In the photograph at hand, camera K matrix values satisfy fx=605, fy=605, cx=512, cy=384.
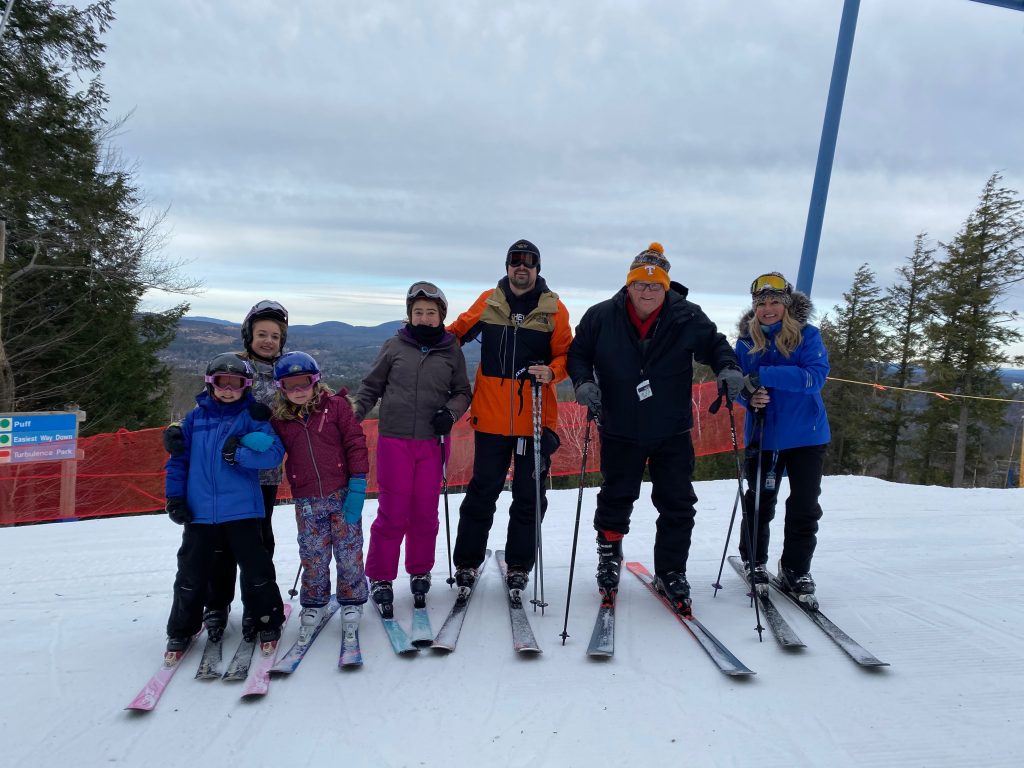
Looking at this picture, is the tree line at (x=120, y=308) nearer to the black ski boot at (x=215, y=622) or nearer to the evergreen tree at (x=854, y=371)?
the evergreen tree at (x=854, y=371)

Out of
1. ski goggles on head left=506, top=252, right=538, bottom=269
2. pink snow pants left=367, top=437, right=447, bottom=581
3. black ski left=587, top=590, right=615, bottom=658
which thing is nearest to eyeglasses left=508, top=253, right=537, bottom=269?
→ ski goggles on head left=506, top=252, right=538, bottom=269

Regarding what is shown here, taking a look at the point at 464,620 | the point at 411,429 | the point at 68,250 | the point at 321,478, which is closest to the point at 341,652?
the point at 464,620

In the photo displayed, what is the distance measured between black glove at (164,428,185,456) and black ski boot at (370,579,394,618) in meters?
1.28

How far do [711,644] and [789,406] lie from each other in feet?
4.55

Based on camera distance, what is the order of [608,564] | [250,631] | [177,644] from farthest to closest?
[608,564]
[250,631]
[177,644]

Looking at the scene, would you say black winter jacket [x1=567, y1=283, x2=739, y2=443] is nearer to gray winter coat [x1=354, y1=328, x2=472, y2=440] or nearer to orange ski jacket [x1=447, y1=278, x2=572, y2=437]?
orange ski jacket [x1=447, y1=278, x2=572, y2=437]

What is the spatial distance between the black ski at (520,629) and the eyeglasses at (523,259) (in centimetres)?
191

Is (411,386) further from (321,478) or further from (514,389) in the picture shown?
(321,478)

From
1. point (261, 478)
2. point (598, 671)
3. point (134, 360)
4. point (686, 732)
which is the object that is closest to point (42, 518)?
point (261, 478)

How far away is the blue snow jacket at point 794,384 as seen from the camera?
332cm

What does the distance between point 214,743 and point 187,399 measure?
26119 millimetres

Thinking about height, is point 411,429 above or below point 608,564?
above

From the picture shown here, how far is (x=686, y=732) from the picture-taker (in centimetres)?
233

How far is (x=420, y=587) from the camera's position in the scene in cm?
348
